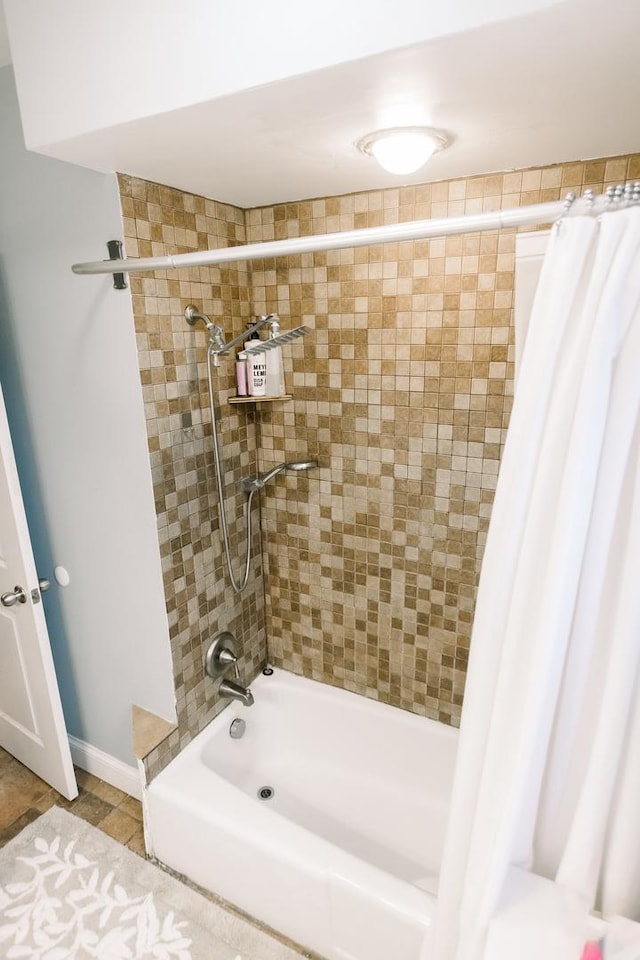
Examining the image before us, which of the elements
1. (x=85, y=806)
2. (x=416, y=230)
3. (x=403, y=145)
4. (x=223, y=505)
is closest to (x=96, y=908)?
(x=85, y=806)

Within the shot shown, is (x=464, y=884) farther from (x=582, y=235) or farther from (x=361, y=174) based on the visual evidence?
(x=361, y=174)

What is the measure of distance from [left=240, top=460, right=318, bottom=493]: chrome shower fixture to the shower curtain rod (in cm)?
88

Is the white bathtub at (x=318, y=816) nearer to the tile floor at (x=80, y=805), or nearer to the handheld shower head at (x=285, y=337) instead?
the tile floor at (x=80, y=805)

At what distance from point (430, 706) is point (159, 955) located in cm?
113

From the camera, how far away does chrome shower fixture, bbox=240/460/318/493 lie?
195cm

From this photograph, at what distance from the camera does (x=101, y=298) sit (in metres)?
1.54

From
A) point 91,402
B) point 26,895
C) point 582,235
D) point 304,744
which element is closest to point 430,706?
point 304,744

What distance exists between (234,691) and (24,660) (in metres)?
0.80

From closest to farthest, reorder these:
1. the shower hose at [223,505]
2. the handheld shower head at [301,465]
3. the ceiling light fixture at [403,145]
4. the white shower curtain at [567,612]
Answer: the white shower curtain at [567,612] → the ceiling light fixture at [403,145] → the shower hose at [223,505] → the handheld shower head at [301,465]

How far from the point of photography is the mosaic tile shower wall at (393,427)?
1605mm

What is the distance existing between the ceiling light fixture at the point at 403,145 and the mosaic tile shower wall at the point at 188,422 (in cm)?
65

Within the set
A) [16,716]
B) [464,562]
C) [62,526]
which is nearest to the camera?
[464,562]

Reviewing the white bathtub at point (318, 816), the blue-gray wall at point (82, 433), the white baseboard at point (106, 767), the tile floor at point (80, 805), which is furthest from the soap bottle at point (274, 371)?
the tile floor at point (80, 805)

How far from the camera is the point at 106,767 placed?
2143 mm
